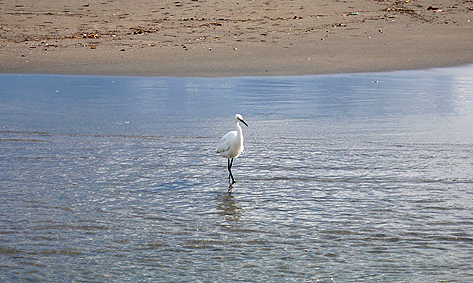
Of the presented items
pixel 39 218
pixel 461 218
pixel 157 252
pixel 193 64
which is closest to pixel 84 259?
pixel 157 252

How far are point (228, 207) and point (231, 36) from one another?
11.8 metres

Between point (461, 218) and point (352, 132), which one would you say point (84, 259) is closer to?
point (461, 218)

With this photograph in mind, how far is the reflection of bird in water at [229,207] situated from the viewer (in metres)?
5.54

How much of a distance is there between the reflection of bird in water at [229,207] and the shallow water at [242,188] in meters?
0.02

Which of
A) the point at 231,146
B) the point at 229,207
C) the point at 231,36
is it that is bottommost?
the point at 229,207

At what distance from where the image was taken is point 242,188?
638cm

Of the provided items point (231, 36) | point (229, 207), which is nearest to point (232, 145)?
point (229, 207)

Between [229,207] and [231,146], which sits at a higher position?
[231,146]

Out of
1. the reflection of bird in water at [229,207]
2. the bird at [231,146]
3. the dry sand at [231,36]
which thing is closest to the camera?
the reflection of bird in water at [229,207]

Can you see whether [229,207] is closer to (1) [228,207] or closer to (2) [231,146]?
(1) [228,207]

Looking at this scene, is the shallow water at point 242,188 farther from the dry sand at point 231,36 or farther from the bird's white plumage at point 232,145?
the dry sand at point 231,36

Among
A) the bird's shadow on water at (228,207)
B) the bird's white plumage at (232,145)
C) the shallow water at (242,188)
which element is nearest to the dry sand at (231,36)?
the shallow water at (242,188)

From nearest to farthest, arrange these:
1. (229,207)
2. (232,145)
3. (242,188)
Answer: (229,207), (242,188), (232,145)

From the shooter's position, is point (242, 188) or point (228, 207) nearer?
point (228, 207)
